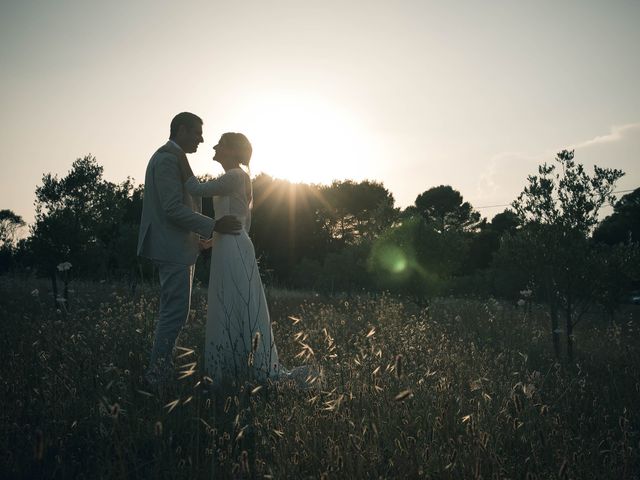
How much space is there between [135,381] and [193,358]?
114cm

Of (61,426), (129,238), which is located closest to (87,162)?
(129,238)

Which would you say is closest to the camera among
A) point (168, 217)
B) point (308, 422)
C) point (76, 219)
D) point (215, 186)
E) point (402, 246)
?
point (308, 422)

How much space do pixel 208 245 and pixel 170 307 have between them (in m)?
0.99

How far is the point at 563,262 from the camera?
26.7 feet

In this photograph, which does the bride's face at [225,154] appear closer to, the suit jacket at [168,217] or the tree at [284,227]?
the suit jacket at [168,217]

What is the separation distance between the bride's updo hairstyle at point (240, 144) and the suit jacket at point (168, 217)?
63cm

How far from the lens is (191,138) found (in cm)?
521

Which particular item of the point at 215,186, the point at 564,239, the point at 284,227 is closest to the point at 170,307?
the point at 215,186

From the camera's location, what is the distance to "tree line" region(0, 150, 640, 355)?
26.9 feet

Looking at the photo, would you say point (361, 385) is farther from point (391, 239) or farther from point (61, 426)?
point (391, 239)

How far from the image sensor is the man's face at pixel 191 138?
5.20m

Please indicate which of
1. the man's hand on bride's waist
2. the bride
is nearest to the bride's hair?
the bride

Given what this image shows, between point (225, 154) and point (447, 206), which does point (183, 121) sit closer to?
point (225, 154)

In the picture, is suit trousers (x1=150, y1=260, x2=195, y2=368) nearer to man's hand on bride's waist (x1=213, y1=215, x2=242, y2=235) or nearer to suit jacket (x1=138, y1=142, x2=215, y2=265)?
suit jacket (x1=138, y1=142, x2=215, y2=265)
